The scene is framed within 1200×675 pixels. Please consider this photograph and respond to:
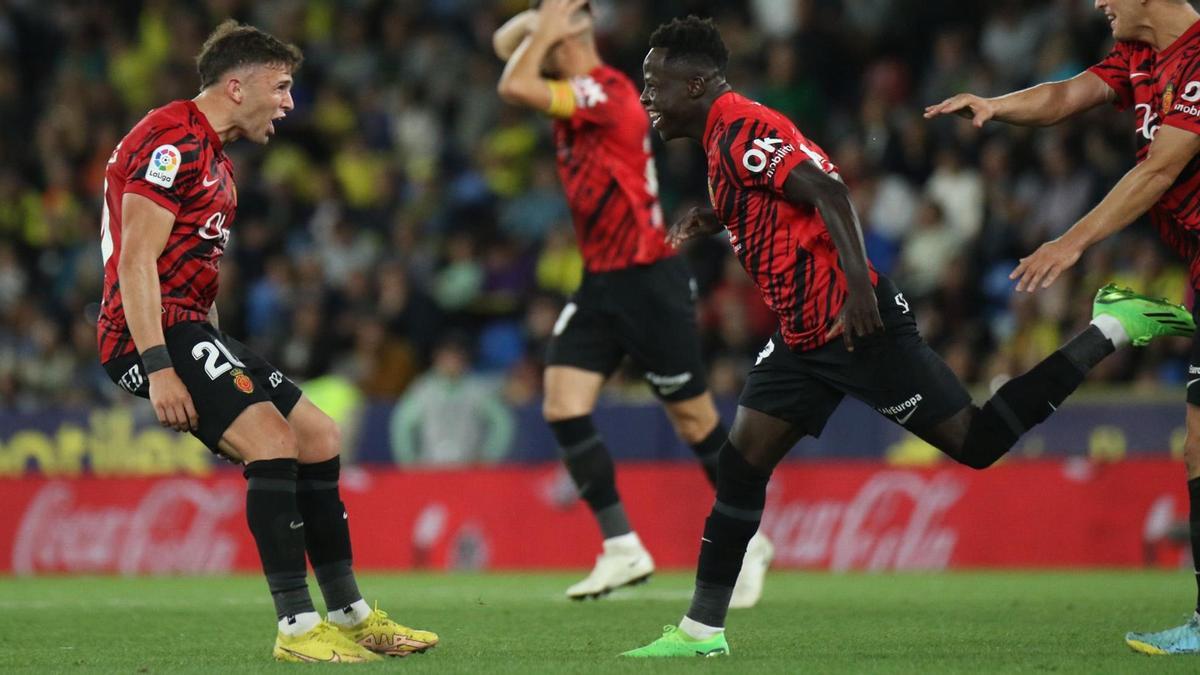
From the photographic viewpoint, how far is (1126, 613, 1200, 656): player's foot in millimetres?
5971

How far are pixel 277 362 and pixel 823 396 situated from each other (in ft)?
34.5

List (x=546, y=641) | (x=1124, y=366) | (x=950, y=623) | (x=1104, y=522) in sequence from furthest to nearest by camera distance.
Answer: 1. (x=1124, y=366)
2. (x=1104, y=522)
3. (x=950, y=623)
4. (x=546, y=641)

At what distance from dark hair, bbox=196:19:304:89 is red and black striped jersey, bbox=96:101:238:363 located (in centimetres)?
17

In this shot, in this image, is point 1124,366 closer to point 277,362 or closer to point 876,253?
point 876,253

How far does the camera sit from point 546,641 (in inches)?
269

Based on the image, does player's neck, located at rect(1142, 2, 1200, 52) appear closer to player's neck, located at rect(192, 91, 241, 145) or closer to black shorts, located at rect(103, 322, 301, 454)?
player's neck, located at rect(192, 91, 241, 145)

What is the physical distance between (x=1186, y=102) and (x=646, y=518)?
7348mm

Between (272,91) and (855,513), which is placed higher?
(272,91)

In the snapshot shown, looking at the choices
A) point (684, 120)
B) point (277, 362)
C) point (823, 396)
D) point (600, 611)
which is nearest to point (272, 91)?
point (684, 120)

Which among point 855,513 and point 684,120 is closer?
point 684,120

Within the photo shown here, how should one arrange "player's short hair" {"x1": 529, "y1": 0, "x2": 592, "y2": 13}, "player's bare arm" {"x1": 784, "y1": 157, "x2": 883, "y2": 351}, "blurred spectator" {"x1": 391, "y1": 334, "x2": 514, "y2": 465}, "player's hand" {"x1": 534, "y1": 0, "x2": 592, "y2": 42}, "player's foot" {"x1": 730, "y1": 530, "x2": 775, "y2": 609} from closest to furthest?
"player's bare arm" {"x1": 784, "y1": 157, "x2": 883, "y2": 351} → "player's foot" {"x1": 730, "y1": 530, "x2": 775, "y2": 609} → "player's hand" {"x1": 534, "y1": 0, "x2": 592, "y2": 42} → "player's short hair" {"x1": 529, "y1": 0, "x2": 592, "y2": 13} → "blurred spectator" {"x1": 391, "y1": 334, "x2": 514, "y2": 465}

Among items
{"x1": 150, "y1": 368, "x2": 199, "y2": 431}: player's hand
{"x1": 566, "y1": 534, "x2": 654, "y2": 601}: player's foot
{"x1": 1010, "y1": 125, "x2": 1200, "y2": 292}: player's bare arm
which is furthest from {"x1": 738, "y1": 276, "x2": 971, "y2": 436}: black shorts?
{"x1": 566, "y1": 534, "x2": 654, "y2": 601}: player's foot

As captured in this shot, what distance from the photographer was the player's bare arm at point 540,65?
8.70 m

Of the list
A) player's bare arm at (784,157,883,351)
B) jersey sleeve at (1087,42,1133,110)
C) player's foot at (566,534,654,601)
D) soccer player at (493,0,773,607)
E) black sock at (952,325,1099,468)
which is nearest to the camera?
player's bare arm at (784,157,883,351)
